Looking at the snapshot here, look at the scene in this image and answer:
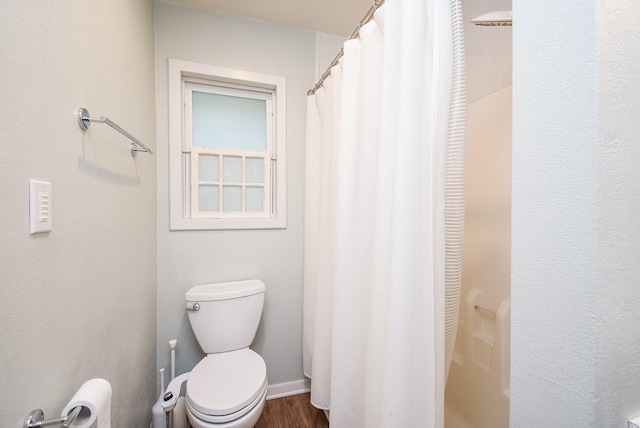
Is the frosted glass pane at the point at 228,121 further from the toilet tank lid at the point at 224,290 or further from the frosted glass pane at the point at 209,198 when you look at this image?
the toilet tank lid at the point at 224,290

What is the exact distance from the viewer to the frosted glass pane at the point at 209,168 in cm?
161

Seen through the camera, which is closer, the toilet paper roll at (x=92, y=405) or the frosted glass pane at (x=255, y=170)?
the toilet paper roll at (x=92, y=405)

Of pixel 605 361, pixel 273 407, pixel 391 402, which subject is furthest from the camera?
pixel 273 407

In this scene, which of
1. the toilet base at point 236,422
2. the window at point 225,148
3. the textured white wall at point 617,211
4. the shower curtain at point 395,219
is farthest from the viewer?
the window at point 225,148

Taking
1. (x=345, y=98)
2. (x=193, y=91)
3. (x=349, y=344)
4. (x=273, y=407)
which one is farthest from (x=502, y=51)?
(x=273, y=407)

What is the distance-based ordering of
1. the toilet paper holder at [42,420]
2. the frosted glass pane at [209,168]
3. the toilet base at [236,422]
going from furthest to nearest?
the frosted glass pane at [209,168], the toilet base at [236,422], the toilet paper holder at [42,420]

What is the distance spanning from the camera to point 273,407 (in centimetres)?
159

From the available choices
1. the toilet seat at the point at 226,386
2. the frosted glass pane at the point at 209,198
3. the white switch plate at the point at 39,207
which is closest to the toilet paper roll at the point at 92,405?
the white switch plate at the point at 39,207

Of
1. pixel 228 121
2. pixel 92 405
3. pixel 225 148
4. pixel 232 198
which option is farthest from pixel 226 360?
pixel 228 121

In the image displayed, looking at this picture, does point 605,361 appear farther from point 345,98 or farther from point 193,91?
point 193,91

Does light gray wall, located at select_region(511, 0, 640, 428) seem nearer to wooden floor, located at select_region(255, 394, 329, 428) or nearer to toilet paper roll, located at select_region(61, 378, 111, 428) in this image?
toilet paper roll, located at select_region(61, 378, 111, 428)

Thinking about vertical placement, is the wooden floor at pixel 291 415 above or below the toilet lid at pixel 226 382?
below

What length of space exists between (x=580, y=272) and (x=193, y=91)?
6.43ft

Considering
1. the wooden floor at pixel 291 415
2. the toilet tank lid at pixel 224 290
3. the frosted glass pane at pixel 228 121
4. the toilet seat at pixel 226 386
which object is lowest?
the wooden floor at pixel 291 415
